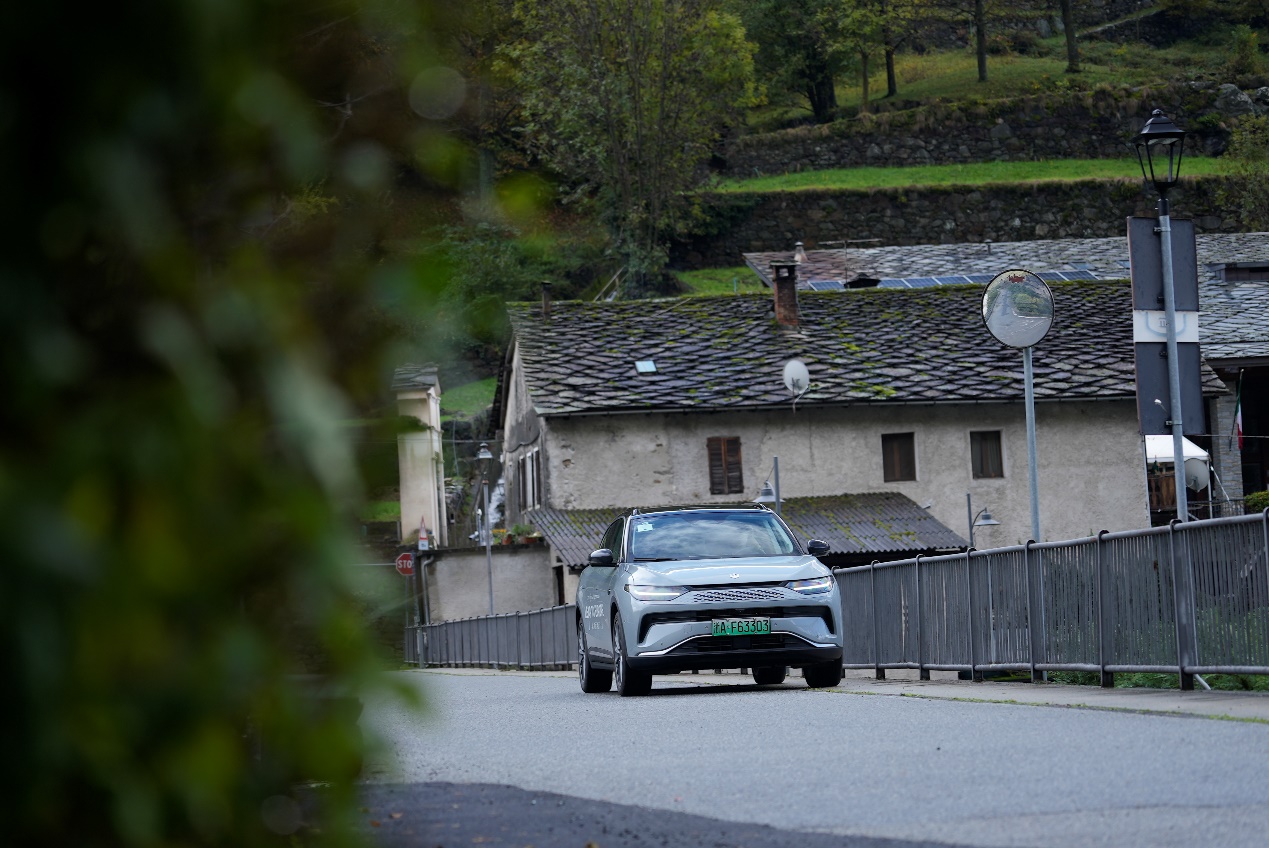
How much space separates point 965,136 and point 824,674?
6642 centimetres

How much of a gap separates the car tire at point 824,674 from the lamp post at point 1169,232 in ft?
11.4

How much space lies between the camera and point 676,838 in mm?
5980

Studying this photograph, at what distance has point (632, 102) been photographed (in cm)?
6619

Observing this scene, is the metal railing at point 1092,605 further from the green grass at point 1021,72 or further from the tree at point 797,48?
the tree at point 797,48

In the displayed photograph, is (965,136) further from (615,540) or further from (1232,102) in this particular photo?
(615,540)

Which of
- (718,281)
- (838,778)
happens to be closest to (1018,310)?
(838,778)

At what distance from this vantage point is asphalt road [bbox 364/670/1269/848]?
6004mm

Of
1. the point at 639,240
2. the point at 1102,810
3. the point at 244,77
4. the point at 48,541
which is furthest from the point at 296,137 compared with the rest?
the point at 639,240

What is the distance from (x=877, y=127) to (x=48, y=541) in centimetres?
8020

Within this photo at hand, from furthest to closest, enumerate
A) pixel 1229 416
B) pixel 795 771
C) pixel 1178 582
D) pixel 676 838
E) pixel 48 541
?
1. pixel 1229 416
2. pixel 1178 582
3. pixel 795 771
4. pixel 676 838
5. pixel 48 541

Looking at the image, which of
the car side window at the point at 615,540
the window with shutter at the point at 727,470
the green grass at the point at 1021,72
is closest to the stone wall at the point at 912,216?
the green grass at the point at 1021,72

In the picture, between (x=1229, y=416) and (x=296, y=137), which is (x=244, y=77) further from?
(x=1229, y=416)

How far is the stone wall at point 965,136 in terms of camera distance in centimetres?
7938

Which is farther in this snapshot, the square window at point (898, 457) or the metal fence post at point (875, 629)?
the square window at point (898, 457)
